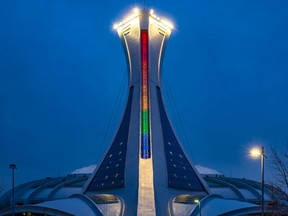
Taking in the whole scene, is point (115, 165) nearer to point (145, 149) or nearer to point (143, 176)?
point (145, 149)

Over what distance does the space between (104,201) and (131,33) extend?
20457 mm

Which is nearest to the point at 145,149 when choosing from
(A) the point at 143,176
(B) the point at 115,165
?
(A) the point at 143,176

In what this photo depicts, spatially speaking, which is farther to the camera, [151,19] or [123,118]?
[151,19]

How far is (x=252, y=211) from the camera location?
31.1m

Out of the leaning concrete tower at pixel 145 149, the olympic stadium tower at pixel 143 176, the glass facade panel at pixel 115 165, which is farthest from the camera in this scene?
the glass facade panel at pixel 115 165

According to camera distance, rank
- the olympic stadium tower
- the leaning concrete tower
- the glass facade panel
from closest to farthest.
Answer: the olympic stadium tower, the leaning concrete tower, the glass facade panel

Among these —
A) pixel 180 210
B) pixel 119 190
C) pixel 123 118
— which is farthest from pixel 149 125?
pixel 180 210

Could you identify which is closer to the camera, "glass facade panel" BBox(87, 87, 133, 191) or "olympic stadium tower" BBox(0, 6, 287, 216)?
"olympic stadium tower" BBox(0, 6, 287, 216)

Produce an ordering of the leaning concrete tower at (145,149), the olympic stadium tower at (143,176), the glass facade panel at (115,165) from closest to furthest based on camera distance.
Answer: the olympic stadium tower at (143,176) → the leaning concrete tower at (145,149) → the glass facade panel at (115,165)

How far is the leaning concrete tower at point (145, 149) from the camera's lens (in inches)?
1307

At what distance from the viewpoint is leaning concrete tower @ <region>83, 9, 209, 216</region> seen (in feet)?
A: 109

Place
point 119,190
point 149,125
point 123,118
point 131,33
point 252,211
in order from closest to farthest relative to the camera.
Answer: point 252,211 → point 119,190 → point 149,125 → point 123,118 → point 131,33

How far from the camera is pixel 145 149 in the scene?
36.0 meters

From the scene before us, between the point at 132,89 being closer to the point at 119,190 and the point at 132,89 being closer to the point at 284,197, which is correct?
the point at 119,190
